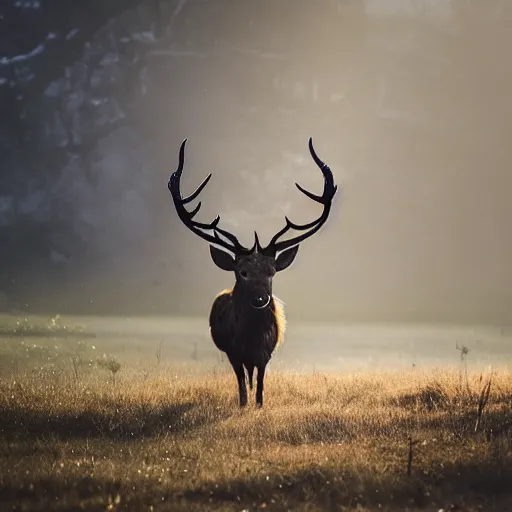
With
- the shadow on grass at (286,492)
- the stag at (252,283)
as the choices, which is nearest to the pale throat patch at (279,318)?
the stag at (252,283)

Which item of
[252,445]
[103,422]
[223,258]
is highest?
[223,258]

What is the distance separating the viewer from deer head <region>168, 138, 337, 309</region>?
9.02 metres

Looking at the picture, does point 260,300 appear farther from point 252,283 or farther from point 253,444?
point 253,444

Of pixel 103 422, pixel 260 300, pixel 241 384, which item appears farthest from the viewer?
pixel 241 384

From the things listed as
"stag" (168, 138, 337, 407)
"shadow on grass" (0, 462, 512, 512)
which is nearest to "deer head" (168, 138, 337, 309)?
"stag" (168, 138, 337, 407)

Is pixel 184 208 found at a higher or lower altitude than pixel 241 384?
higher

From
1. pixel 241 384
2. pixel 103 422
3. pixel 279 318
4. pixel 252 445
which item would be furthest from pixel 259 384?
pixel 252 445

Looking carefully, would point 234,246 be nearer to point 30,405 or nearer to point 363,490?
point 30,405

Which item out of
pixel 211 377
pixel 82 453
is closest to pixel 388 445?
pixel 82 453

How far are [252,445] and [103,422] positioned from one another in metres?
2.31

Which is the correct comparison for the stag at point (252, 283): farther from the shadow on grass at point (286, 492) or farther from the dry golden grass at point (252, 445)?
the shadow on grass at point (286, 492)

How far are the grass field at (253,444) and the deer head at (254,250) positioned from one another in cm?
155

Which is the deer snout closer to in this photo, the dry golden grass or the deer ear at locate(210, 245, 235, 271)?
the deer ear at locate(210, 245, 235, 271)

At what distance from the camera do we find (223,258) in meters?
9.51
